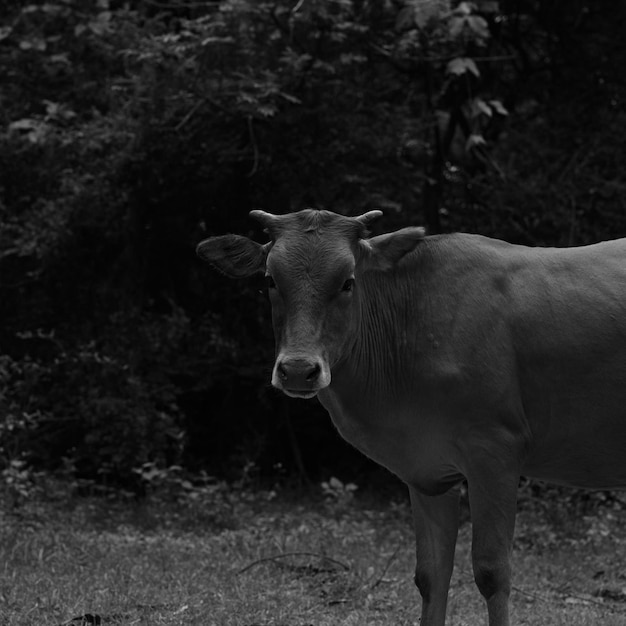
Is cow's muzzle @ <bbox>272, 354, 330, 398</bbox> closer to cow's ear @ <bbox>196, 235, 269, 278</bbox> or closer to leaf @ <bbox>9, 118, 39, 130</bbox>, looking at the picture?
cow's ear @ <bbox>196, 235, 269, 278</bbox>

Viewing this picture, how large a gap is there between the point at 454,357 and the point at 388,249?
0.62 m

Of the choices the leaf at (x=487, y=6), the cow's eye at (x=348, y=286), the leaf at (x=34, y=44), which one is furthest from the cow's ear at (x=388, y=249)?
the leaf at (x=34, y=44)

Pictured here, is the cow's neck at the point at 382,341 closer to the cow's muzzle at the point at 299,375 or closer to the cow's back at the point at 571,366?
the cow's back at the point at 571,366

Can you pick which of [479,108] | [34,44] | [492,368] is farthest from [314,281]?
[34,44]

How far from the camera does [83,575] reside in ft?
23.0

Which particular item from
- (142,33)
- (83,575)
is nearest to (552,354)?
(83,575)

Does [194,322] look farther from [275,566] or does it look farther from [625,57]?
[625,57]

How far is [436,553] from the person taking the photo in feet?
17.6

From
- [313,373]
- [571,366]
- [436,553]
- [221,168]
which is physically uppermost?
[313,373]

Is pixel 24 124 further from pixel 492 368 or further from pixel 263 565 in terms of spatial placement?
pixel 492 368

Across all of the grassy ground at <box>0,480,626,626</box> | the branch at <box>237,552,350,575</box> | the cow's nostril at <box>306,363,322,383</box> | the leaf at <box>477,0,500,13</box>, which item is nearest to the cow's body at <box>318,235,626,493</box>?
the cow's nostril at <box>306,363,322,383</box>

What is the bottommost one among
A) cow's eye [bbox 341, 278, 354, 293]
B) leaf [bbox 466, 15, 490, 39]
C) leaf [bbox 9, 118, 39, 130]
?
leaf [bbox 9, 118, 39, 130]

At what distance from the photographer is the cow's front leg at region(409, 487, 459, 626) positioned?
5.34m

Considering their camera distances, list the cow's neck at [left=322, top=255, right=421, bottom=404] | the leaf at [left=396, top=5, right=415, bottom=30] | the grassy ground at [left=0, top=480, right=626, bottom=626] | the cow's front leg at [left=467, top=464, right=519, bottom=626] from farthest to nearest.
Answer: the leaf at [left=396, top=5, right=415, bottom=30]
the grassy ground at [left=0, top=480, right=626, bottom=626]
the cow's neck at [left=322, top=255, right=421, bottom=404]
the cow's front leg at [left=467, top=464, right=519, bottom=626]
